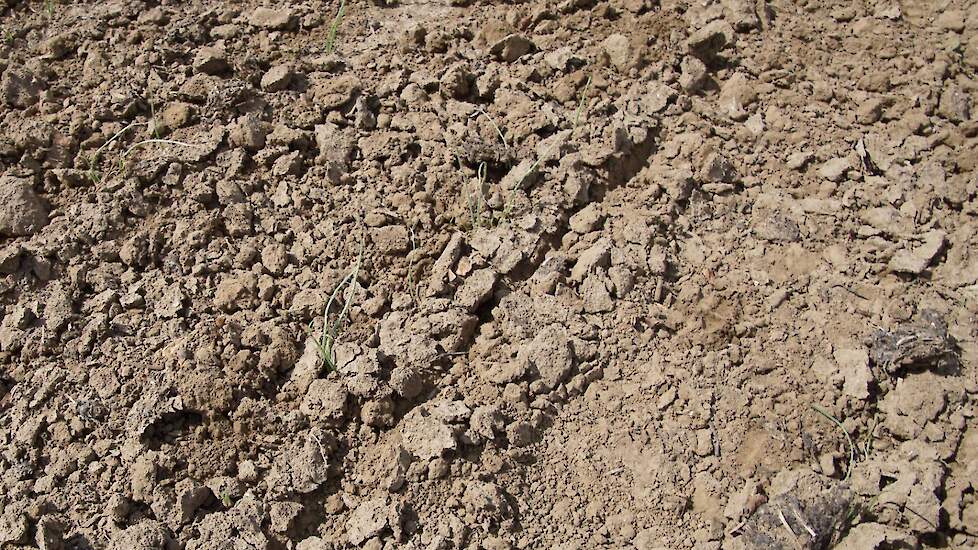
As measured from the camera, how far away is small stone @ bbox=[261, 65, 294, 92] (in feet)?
8.44

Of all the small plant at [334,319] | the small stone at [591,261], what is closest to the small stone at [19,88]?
the small plant at [334,319]

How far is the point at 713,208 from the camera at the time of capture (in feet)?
→ 8.21

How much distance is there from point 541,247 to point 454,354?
41 cm

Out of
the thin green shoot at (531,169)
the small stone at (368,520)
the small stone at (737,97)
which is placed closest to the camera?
the small stone at (368,520)

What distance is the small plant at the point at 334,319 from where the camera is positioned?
7.00 feet

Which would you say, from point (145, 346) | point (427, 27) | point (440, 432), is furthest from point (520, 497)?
point (427, 27)

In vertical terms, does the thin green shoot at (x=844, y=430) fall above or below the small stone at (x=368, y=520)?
below

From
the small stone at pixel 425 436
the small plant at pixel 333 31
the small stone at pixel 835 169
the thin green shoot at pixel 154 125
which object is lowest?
the small stone at pixel 425 436

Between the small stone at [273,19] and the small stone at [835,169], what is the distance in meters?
1.77

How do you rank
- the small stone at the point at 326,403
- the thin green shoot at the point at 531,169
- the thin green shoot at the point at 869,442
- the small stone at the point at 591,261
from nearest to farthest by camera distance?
the small stone at the point at 326,403 < the thin green shoot at the point at 869,442 < the small stone at the point at 591,261 < the thin green shoot at the point at 531,169

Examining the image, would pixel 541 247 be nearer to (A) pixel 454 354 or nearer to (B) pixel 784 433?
(A) pixel 454 354

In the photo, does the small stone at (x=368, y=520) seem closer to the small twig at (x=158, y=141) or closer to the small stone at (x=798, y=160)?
the small twig at (x=158, y=141)

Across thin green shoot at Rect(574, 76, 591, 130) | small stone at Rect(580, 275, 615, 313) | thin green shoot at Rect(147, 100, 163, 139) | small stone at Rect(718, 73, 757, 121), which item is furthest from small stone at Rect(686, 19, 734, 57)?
thin green shoot at Rect(147, 100, 163, 139)

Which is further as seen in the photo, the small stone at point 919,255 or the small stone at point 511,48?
the small stone at point 511,48
